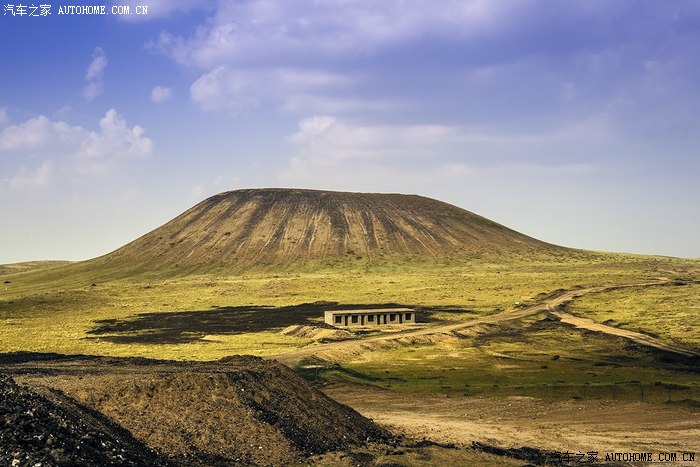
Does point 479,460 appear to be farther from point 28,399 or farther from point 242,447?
point 28,399

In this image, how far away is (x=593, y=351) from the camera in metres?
79.6

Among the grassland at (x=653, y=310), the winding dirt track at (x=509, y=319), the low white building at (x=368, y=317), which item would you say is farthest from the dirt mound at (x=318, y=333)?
the grassland at (x=653, y=310)

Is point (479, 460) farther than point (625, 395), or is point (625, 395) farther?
point (625, 395)

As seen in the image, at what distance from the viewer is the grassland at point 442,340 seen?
62.1 m

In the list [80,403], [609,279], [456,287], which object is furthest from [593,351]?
[609,279]

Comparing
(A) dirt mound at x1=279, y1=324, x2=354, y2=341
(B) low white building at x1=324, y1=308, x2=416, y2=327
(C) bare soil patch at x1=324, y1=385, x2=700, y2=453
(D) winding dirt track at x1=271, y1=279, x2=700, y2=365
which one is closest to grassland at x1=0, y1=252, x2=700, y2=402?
(A) dirt mound at x1=279, y1=324, x2=354, y2=341

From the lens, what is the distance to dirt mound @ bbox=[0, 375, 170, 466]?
25.0 m

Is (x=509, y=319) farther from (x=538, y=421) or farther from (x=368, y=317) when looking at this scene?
(x=538, y=421)

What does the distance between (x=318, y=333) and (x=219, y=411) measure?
55.0m

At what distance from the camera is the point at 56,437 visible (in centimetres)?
2669

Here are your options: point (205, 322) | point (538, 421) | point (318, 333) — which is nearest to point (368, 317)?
point (318, 333)

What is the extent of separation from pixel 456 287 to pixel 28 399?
142945mm

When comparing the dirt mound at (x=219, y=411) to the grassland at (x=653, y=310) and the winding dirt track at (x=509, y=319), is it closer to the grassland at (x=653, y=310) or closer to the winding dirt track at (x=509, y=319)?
the winding dirt track at (x=509, y=319)

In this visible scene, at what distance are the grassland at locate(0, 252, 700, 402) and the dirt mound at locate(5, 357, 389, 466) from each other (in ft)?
63.1
